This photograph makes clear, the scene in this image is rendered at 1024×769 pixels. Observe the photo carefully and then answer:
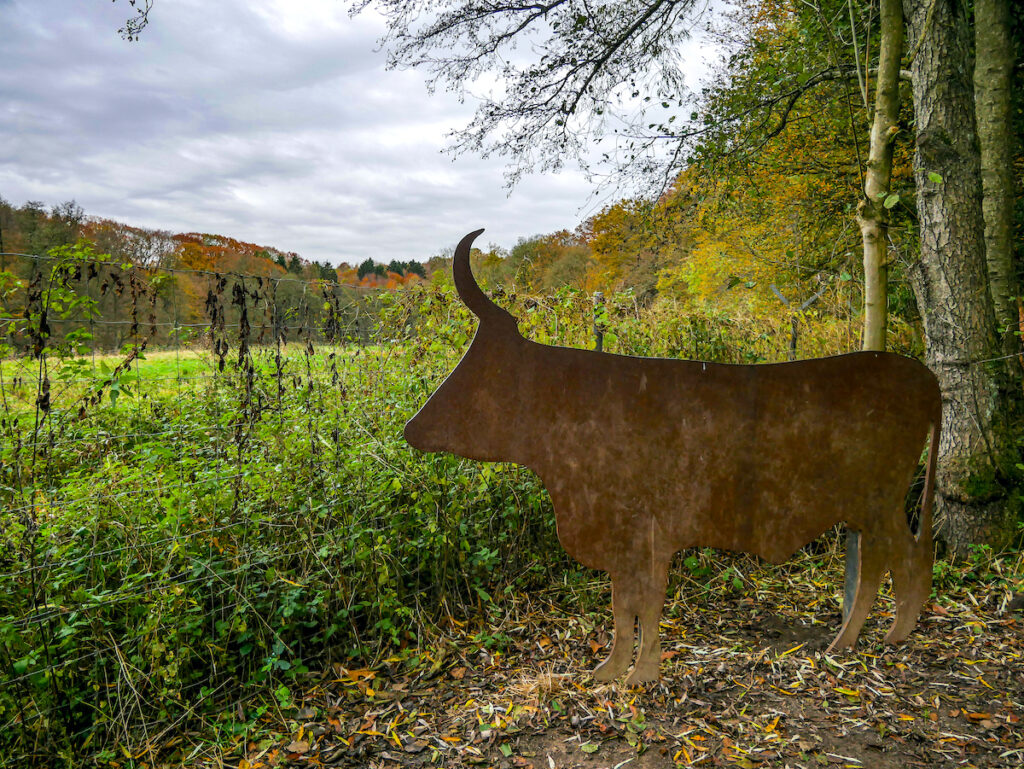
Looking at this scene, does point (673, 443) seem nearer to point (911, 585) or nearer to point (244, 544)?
point (911, 585)

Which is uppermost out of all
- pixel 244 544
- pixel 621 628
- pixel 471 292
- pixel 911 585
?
pixel 471 292

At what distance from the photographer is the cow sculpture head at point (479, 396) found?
220 cm

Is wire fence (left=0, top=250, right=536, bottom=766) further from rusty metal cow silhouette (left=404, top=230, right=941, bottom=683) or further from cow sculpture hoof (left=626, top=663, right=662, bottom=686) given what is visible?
cow sculpture hoof (left=626, top=663, right=662, bottom=686)

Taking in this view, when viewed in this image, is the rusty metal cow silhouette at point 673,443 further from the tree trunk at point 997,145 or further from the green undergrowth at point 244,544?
the tree trunk at point 997,145

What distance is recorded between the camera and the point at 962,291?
3.52 meters

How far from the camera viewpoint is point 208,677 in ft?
8.49

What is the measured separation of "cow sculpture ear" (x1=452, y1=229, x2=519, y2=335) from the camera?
2.16 metres

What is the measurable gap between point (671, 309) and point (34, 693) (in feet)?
14.6

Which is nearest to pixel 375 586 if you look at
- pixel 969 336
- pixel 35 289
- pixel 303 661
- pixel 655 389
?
pixel 303 661

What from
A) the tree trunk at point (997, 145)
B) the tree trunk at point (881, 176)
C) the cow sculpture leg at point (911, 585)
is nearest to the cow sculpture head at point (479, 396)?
the cow sculpture leg at point (911, 585)

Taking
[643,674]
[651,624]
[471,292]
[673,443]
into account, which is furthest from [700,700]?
[471,292]

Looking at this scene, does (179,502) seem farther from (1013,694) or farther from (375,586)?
(1013,694)

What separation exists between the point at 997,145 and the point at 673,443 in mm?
3220

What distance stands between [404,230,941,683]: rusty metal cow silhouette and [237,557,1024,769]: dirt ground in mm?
294
